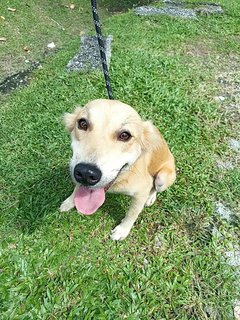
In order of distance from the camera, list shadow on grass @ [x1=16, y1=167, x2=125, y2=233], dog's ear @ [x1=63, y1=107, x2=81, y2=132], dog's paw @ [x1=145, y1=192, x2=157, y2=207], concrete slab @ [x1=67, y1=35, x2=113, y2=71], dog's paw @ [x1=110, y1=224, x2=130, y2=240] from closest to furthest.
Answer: dog's ear @ [x1=63, y1=107, x2=81, y2=132] → dog's paw @ [x1=110, y1=224, x2=130, y2=240] → shadow on grass @ [x1=16, y1=167, x2=125, y2=233] → dog's paw @ [x1=145, y1=192, x2=157, y2=207] → concrete slab @ [x1=67, y1=35, x2=113, y2=71]

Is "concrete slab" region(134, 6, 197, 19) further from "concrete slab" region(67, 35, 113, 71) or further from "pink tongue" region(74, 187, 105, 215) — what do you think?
"pink tongue" region(74, 187, 105, 215)

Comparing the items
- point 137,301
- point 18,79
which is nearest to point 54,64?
point 18,79

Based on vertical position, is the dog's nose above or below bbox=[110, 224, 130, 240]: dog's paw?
above

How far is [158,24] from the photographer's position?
801 centimetres

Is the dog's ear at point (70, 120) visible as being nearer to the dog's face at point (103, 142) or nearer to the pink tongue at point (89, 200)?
the dog's face at point (103, 142)

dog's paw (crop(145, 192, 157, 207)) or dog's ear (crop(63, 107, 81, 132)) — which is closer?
dog's ear (crop(63, 107, 81, 132))

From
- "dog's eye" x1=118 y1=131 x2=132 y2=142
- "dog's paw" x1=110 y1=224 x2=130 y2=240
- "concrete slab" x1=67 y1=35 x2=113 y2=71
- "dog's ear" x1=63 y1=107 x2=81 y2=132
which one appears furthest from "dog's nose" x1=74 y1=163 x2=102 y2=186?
"concrete slab" x1=67 y1=35 x2=113 y2=71

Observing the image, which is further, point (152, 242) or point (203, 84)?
point (203, 84)

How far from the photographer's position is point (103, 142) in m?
2.51

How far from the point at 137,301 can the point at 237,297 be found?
79 cm

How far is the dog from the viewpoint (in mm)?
2379

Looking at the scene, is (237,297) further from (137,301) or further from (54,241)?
(54,241)

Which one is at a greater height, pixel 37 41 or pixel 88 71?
pixel 88 71

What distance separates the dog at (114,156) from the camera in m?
2.38
